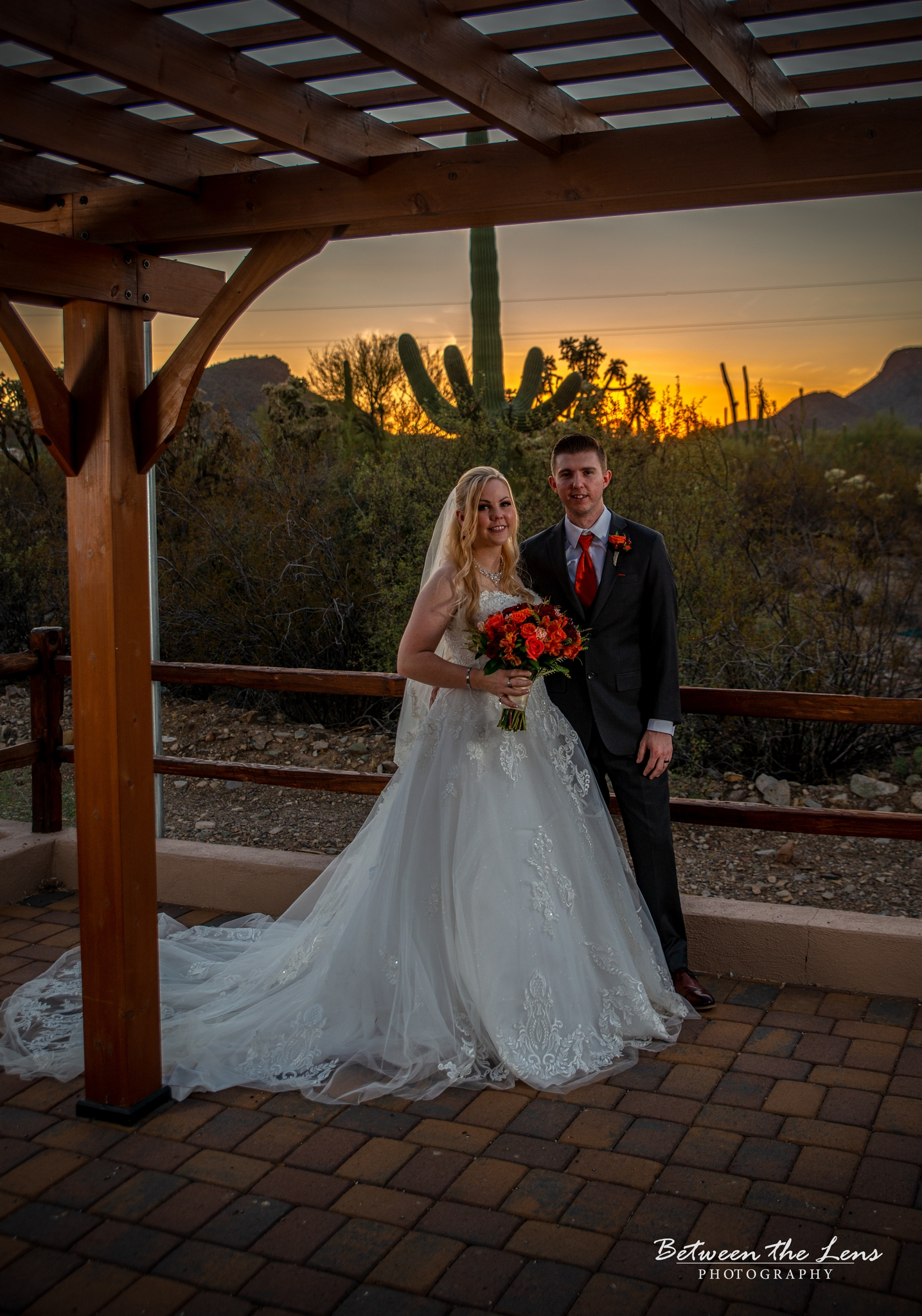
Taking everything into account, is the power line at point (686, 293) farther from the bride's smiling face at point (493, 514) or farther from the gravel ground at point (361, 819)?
the bride's smiling face at point (493, 514)

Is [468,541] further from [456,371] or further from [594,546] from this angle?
[456,371]

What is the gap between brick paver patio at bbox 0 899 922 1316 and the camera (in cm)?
253

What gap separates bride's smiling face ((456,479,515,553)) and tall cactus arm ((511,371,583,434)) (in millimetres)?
8517

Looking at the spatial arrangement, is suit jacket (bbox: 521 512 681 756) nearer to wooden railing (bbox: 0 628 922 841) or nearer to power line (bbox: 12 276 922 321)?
wooden railing (bbox: 0 628 922 841)

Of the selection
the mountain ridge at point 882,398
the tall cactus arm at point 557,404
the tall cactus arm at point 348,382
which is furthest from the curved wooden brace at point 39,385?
the mountain ridge at point 882,398

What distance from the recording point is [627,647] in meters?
4.05

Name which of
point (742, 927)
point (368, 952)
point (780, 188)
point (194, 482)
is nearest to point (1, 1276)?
point (368, 952)

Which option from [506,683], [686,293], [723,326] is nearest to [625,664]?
[506,683]

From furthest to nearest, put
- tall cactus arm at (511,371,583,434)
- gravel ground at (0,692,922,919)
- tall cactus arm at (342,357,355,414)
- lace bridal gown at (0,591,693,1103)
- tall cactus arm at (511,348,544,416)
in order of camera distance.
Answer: tall cactus arm at (342,357,355,414), tall cactus arm at (511,348,544,416), tall cactus arm at (511,371,583,434), gravel ground at (0,692,922,919), lace bridal gown at (0,591,693,1103)

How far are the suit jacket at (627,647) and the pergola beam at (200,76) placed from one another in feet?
5.30

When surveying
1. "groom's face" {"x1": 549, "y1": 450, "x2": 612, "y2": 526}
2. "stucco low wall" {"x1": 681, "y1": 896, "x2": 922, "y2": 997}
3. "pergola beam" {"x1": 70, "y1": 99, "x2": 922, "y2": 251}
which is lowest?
"stucco low wall" {"x1": 681, "y1": 896, "x2": 922, "y2": 997}

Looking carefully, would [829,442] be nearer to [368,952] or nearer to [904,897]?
[904,897]

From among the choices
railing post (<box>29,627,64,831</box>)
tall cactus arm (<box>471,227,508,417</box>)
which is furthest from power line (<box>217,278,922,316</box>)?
railing post (<box>29,627,64,831</box>)

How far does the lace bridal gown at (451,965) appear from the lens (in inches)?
139
